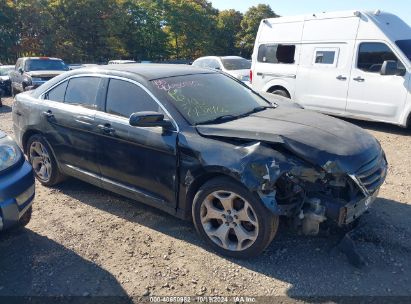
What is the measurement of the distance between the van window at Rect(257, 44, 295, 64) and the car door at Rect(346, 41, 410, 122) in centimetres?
168

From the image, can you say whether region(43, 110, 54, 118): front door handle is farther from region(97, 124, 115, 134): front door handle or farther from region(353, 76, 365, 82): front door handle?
region(353, 76, 365, 82): front door handle

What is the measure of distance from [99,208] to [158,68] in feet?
5.77

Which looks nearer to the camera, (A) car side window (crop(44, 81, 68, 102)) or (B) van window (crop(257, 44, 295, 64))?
(A) car side window (crop(44, 81, 68, 102))

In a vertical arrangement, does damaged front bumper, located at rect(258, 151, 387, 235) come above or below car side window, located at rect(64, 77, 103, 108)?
below

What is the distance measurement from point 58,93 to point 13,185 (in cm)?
182

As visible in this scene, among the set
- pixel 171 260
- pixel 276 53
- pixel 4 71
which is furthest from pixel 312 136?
pixel 4 71

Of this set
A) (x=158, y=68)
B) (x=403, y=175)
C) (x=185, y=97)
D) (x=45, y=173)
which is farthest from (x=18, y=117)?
(x=403, y=175)

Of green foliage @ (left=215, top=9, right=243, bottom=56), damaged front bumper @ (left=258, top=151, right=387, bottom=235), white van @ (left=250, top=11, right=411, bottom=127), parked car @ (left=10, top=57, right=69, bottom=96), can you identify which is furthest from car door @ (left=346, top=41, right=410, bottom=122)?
green foliage @ (left=215, top=9, right=243, bottom=56)

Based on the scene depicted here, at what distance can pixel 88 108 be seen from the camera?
4.14m

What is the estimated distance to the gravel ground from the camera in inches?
115

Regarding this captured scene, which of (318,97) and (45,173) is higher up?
(318,97)

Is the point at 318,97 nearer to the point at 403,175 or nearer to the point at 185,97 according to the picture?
the point at 403,175

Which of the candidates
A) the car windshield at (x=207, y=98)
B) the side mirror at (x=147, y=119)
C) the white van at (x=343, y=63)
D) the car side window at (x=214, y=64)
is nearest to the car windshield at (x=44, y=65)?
the car side window at (x=214, y=64)

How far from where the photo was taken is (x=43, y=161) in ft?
15.9
